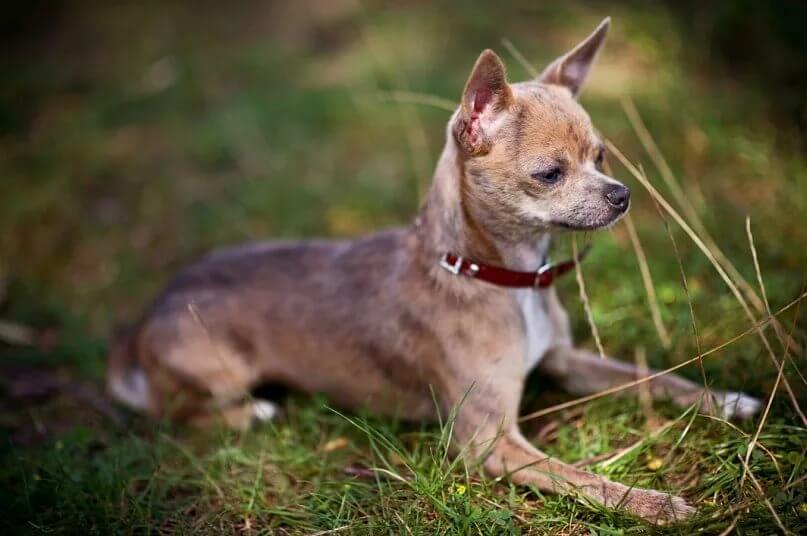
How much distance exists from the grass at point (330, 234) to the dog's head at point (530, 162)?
23 cm

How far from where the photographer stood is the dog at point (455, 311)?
273cm

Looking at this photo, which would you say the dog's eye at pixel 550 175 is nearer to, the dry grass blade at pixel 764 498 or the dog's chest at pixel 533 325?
the dog's chest at pixel 533 325

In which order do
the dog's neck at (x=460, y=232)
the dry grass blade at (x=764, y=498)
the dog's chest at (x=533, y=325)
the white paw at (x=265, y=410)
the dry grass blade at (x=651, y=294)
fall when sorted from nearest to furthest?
the dry grass blade at (x=764, y=498), the dog's neck at (x=460, y=232), the dog's chest at (x=533, y=325), the dry grass blade at (x=651, y=294), the white paw at (x=265, y=410)

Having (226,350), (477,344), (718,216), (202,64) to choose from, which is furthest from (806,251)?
(202,64)

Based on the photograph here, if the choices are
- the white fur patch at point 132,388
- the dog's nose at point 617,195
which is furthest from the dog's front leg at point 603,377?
the white fur patch at point 132,388

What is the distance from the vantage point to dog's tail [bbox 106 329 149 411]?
3.72 meters

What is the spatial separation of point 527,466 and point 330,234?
2.54 m

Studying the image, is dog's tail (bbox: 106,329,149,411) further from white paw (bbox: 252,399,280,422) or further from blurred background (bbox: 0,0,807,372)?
white paw (bbox: 252,399,280,422)

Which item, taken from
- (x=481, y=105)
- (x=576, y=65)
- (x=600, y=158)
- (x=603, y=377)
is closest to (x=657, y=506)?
(x=603, y=377)

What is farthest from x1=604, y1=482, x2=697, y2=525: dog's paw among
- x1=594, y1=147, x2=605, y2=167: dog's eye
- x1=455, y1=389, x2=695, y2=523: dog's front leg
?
x1=594, y1=147, x2=605, y2=167: dog's eye

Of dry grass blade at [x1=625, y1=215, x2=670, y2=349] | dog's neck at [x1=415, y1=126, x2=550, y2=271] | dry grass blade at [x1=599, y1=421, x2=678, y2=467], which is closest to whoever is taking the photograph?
dry grass blade at [x1=599, y1=421, x2=678, y2=467]

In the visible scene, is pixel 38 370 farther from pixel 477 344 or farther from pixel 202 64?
pixel 202 64

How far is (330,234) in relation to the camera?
480cm

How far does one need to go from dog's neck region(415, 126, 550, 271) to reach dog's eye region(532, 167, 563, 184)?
0.93ft
